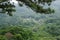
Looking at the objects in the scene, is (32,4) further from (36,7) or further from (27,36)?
(27,36)

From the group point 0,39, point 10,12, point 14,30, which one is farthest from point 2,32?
point 10,12

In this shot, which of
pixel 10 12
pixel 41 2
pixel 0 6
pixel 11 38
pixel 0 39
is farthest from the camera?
pixel 11 38

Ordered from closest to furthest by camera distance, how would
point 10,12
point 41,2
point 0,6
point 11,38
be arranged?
1. point 41,2
2. point 0,6
3. point 10,12
4. point 11,38

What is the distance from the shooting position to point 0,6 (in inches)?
370

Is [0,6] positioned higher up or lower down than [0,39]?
higher up

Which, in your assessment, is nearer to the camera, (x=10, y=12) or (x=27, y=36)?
(x=10, y=12)

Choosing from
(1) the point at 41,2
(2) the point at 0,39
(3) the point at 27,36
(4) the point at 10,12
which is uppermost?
(1) the point at 41,2

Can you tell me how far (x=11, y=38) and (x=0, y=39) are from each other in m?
5.33

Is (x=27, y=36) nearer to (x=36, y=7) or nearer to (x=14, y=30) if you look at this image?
(x=14, y=30)

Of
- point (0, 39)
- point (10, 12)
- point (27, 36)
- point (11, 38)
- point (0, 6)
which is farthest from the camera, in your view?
point (27, 36)

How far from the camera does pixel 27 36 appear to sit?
840 inches

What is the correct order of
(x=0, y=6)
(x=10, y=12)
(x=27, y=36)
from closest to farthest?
1. (x=0, y=6)
2. (x=10, y=12)
3. (x=27, y=36)

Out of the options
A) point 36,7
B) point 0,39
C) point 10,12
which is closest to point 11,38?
point 0,39

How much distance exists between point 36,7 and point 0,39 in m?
5.61
